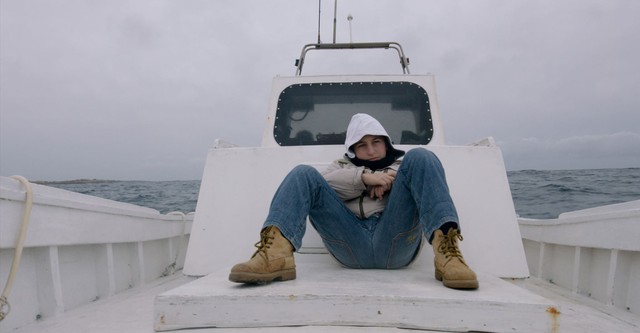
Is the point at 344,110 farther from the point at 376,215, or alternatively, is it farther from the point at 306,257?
the point at 376,215

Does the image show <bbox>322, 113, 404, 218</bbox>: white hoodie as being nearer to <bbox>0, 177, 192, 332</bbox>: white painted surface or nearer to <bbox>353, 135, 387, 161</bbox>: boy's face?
<bbox>353, 135, 387, 161</bbox>: boy's face

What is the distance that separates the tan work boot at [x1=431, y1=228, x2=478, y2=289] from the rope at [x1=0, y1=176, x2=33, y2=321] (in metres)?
1.92

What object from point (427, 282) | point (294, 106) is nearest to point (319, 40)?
point (294, 106)

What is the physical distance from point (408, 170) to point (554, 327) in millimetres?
911

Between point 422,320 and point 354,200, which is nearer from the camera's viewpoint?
point 422,320

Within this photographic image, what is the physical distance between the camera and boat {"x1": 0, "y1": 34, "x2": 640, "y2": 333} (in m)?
1.66

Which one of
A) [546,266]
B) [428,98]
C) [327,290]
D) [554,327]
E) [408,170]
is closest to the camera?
[554,327]

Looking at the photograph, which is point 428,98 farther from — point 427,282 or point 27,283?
point 27,283

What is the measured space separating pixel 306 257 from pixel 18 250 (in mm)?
1547

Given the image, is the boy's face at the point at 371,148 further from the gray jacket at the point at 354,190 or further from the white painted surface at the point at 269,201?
the white painted surface at the point at 269,201

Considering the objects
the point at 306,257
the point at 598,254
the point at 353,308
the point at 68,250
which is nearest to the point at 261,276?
the point at 353,308

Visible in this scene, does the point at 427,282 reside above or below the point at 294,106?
below

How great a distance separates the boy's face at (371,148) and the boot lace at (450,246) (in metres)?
0.68

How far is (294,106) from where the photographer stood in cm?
A: 423
